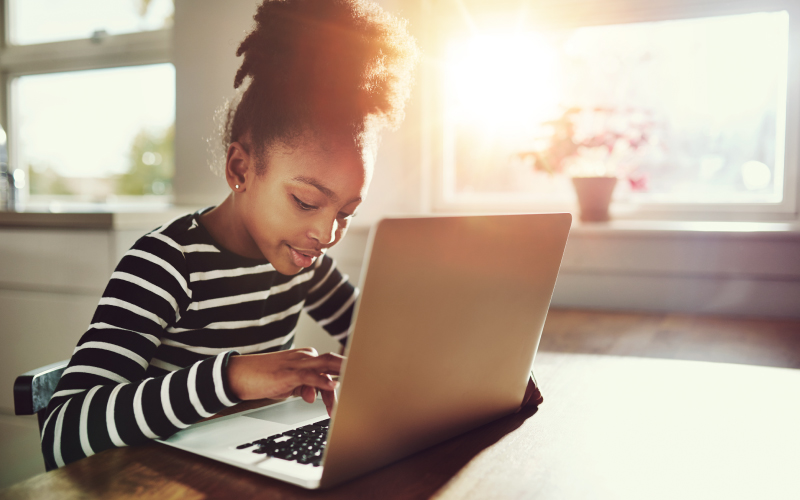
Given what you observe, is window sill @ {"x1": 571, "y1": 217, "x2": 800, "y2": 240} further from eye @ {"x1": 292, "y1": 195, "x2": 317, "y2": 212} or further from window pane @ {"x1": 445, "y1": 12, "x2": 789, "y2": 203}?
eye @ {"x1": 292, "y1": 195, "x2": 317, "y2": 212}

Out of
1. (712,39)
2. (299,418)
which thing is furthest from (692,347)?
(712,39)

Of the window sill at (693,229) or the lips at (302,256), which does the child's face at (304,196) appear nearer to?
the lips at (302,256)

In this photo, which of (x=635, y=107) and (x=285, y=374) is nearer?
(x=285, y=374)

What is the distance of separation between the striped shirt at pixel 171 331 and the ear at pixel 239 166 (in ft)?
0.32

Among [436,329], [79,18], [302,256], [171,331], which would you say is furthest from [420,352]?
A: [79,18]

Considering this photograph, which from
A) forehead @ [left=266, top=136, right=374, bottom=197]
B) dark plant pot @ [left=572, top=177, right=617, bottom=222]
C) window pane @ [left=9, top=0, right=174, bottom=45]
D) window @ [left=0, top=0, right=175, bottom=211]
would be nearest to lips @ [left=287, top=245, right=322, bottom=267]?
forehead @ [left=266, top=136, right=374, bottom=197]

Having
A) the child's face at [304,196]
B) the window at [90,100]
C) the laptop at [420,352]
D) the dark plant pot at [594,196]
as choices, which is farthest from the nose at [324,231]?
the window at [90,100]

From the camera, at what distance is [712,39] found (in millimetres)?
1646

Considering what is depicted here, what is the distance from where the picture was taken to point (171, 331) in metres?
0.86

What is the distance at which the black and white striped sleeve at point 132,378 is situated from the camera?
0.57m

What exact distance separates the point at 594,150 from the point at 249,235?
3.80 feet

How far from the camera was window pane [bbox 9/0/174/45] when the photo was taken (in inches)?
85.4

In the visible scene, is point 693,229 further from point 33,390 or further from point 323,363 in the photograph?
point 33,390

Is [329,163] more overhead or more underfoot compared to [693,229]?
more overhead
